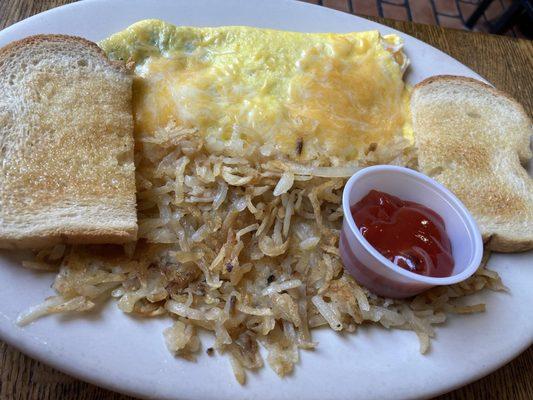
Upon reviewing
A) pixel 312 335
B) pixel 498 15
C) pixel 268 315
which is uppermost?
pixel 268 315

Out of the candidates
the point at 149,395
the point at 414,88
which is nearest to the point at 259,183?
the point at 149,395

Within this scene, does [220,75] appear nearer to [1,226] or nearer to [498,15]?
[1,226]

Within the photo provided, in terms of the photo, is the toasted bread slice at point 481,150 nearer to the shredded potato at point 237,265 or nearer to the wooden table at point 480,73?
the shredded potato at point 237,265

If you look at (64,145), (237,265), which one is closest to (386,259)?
(237,265)

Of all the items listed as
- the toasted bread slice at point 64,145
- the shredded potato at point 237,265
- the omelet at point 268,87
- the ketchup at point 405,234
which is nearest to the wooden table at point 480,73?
the shredded potato at point 237,265

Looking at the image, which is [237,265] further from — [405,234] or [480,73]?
[480,73]
